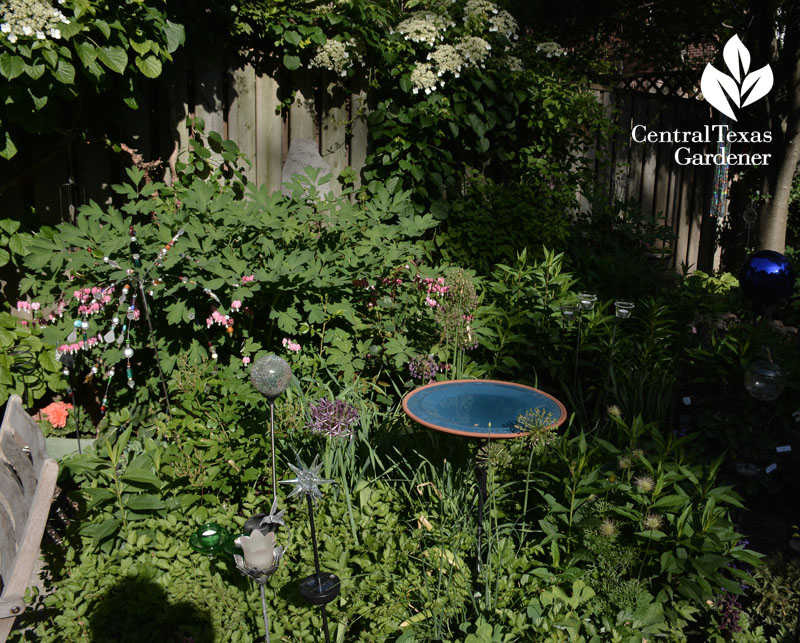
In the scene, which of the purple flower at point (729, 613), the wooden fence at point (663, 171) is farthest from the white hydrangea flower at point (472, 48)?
the purple flower at point (729, 613)

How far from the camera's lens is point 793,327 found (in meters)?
5.63

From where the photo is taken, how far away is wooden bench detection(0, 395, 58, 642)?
1.51m

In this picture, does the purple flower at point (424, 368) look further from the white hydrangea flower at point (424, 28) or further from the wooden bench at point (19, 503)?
the white hydrangea flower at point (424, 28)

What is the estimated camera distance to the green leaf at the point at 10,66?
2.69m

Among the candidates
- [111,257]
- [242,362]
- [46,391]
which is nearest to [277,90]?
[111,257]

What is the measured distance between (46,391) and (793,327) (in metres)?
5.69

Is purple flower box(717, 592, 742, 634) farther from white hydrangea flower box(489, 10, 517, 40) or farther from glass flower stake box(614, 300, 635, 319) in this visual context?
white hydrangea flower box(489, 10, 517, 40)

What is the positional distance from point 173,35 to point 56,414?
2038mm

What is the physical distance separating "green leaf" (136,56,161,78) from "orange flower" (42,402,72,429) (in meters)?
1.75

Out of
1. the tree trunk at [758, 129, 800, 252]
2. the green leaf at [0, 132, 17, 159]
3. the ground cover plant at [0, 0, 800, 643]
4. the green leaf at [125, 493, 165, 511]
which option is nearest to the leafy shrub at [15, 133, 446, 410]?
the ground cover plant at [0, 0, 800, 643]

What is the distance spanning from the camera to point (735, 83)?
7.15 metres

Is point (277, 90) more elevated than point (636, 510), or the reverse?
point (277, 90)

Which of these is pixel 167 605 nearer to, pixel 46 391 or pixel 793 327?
pixel 46 391

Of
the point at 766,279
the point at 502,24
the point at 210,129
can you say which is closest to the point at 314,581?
the point at 210,129
